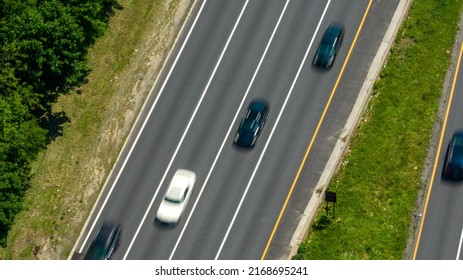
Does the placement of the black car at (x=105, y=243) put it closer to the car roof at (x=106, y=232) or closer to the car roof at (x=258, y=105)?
the car roof at (x=106, y=232)

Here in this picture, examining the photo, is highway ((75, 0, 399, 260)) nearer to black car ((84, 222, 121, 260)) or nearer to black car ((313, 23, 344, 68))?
black car ((313, 23, 344, 68))

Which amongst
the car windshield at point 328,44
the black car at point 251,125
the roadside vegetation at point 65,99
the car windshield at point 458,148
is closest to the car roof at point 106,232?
the roadside vegetation at point 65,99

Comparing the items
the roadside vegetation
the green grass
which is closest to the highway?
the roadside vegetation

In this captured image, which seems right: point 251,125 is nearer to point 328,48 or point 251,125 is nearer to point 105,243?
point 328,48

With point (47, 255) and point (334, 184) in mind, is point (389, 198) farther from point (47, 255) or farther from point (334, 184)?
point (47, 255)

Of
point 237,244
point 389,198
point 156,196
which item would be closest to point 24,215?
point 156,196
